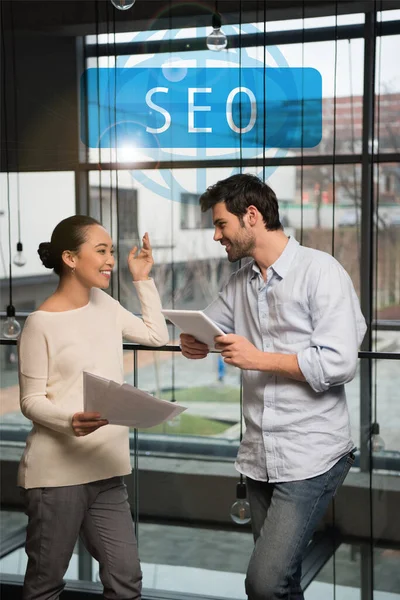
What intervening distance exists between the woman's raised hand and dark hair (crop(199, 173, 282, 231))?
25.5 inches

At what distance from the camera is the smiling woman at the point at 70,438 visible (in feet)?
7.64

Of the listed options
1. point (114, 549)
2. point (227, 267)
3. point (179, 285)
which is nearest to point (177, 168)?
point (227, 267)

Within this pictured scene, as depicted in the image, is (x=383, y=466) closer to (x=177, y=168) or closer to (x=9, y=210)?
(x=177, y=168)

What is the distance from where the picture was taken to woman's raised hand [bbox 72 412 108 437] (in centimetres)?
223

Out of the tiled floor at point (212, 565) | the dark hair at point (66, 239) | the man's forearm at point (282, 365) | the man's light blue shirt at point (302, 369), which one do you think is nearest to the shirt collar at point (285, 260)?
the man's light blue shirt at point (302, 369)

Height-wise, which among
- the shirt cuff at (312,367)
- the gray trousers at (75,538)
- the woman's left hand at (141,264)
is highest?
the woman's left hand at (141,264)

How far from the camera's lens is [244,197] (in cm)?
223

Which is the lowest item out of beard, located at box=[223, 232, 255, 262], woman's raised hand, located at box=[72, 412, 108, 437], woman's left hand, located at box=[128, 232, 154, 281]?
woman's raised hand, located at box=[72, 412, 108, 437]

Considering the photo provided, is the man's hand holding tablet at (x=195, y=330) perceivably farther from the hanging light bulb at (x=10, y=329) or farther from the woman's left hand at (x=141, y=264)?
the hanging light bulb at (x=10, y=329)

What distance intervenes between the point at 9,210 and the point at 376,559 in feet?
8.80

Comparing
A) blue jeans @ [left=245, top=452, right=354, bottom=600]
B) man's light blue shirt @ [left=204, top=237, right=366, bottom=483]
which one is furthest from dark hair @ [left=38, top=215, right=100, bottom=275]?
blue jeans @ [left=245, top=452, right=354, bottom=600]

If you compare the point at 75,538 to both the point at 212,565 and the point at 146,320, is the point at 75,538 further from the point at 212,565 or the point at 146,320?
the point at 212,565

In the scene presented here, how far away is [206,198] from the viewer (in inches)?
89.8

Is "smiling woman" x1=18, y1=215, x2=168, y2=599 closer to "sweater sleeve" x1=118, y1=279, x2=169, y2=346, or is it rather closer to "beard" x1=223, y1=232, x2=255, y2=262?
"sweater sleeve" x1=118, y1=279, x2=169, y2=346
